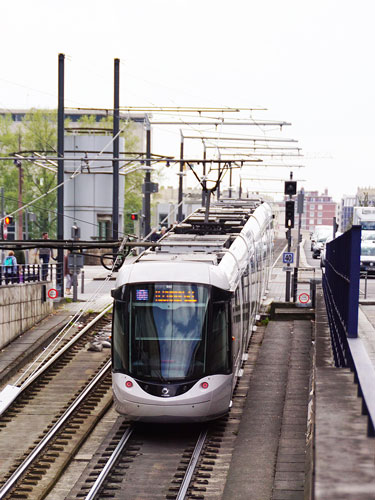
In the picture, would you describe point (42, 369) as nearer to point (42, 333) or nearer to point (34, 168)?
point (42, 333)

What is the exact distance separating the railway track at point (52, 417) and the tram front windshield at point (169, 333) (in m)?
1.72

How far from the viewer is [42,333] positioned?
77.1 ft

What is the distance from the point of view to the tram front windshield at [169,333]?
1408 cm

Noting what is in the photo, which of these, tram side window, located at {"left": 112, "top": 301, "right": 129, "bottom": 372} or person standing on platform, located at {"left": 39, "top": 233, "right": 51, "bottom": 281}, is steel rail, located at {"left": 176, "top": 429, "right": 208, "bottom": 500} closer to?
tram side window, located at {"left": 112, "top": 301, "right": 129, "bottom": 372}

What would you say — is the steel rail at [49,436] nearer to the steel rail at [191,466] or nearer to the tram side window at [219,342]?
the steel rail at [191,466]

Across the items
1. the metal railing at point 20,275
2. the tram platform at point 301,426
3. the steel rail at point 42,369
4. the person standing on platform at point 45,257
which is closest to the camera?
the tram platform at point 301,426

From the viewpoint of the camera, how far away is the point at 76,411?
1681cm

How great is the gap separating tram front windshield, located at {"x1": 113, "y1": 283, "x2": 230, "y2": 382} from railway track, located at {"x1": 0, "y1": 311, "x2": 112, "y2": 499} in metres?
1.72

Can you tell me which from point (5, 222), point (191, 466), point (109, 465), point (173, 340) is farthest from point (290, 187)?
point (109, 465)

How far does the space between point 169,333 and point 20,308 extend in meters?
10.2

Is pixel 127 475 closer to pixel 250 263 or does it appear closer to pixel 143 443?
pixel 143 443

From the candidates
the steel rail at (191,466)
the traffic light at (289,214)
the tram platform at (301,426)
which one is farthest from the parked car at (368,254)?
the steel rail at (191,466)

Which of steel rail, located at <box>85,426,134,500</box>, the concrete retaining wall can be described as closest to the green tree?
the concrete retaining wall

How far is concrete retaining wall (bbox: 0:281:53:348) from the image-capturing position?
2195 cm
